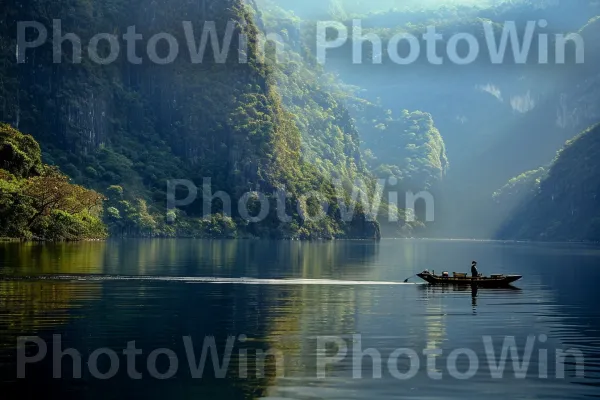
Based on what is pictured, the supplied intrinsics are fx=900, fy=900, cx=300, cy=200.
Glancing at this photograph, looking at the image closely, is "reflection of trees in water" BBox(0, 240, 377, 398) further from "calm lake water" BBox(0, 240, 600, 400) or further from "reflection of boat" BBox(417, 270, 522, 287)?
"reflection of boat" BBox(417, 270, 522, 287)

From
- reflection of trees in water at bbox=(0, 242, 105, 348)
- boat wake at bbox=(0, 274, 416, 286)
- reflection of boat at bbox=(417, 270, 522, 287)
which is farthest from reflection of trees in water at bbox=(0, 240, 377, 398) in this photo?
reflection of boat at bbox=(417, 270, 522, 287)

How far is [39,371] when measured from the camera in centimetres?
4206

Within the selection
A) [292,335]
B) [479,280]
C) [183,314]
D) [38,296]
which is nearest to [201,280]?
[38,296]

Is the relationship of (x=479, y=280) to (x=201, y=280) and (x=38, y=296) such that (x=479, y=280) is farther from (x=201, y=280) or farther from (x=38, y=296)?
(x=38, y=296)

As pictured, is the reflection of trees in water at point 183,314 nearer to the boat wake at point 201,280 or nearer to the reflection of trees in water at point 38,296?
the reflection of trees in water at point 38,296

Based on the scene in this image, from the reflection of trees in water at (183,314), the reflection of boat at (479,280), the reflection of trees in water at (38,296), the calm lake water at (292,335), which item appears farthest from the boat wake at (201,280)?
the reflection of boat at (479,280)

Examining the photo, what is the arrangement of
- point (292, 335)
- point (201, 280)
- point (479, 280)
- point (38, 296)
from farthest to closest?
point (479, 280) → point (201, 280) → point (38, 296) → point (292, 335)

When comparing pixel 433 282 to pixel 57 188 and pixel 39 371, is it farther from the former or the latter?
pixel 57 188

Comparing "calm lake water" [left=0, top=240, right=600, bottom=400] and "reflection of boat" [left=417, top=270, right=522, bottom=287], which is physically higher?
"reflection of boat" [left=417, top=270, right=522, bottom=287]

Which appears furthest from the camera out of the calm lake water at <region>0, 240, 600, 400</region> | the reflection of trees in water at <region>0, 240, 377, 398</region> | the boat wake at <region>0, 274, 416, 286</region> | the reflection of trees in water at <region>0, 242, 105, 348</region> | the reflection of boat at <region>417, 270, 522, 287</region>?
the reflection of boat at <region>417, 270, 522, 287</region>

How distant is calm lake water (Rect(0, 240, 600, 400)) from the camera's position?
4050 cm

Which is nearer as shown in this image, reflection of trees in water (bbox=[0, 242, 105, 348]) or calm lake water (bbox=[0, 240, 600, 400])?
calm lake water (bbox=[0, 240, 600, 400])

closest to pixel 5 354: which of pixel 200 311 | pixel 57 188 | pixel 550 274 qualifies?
pixel 200 311

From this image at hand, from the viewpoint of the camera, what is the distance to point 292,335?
55688mm
